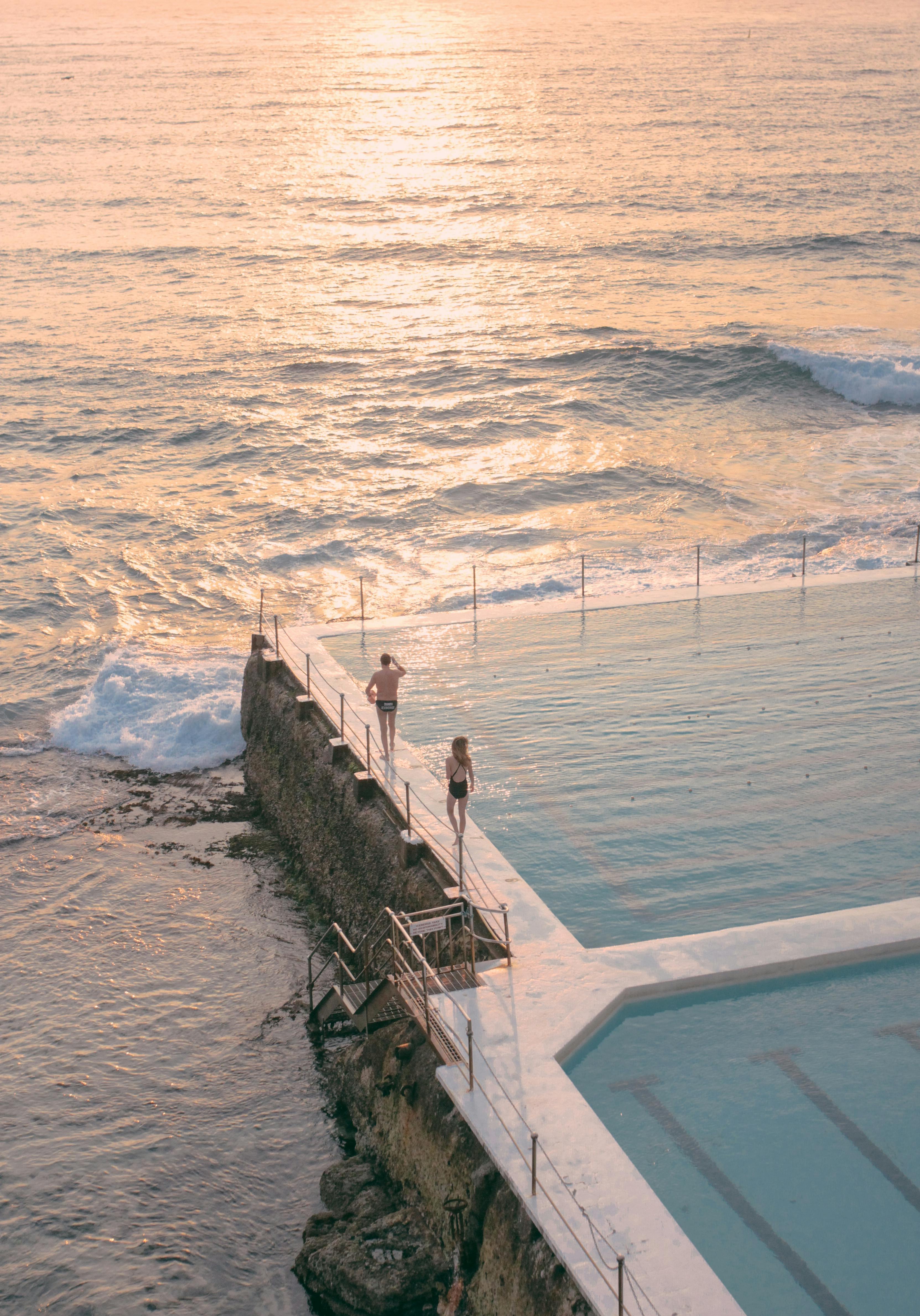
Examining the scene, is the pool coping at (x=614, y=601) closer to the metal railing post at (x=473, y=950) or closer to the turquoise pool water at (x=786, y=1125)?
the metal railing post at (x=473, y=950)

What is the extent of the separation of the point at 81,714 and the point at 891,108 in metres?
83.6

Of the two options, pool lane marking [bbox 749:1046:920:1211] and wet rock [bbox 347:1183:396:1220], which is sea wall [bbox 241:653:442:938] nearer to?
wet rock [bbox 347:1183:396:1220]

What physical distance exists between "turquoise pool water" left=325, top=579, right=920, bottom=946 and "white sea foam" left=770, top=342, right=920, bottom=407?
21.1m

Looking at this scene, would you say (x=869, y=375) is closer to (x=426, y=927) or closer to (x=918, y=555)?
(x=918, y=555)

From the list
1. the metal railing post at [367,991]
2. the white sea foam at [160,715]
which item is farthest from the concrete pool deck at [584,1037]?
the white sea foam at [160,715]

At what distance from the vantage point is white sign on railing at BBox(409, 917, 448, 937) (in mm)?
11078

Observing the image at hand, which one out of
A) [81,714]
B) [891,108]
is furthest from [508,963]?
[891,108]

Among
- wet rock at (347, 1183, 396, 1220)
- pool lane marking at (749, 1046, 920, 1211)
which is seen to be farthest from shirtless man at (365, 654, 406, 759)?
pool lane marking at (749, 1046, 920, 1211)

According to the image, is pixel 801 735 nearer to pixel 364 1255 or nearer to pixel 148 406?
pixel 364 1255

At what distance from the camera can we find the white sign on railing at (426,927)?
11.1 m

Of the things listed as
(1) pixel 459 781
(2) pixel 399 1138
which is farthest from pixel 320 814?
(2) pixel 399 1138

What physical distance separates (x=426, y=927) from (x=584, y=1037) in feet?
5.91

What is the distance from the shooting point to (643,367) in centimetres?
4275

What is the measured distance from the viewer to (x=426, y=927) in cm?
1116
